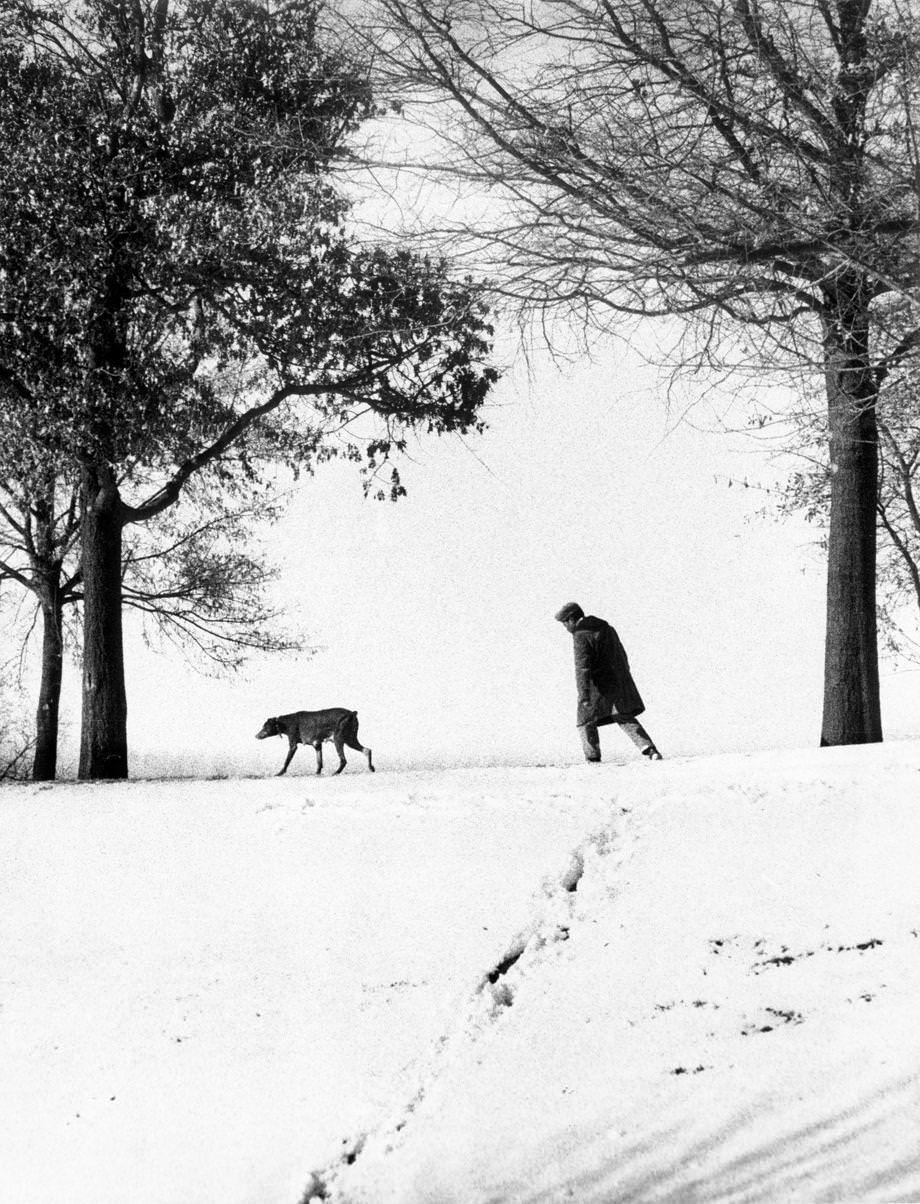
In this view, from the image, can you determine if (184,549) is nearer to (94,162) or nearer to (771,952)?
(94,162)

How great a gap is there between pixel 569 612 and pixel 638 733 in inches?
62.6

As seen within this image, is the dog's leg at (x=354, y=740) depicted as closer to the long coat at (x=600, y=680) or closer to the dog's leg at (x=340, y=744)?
the dog's leg at (x=340, y=744)

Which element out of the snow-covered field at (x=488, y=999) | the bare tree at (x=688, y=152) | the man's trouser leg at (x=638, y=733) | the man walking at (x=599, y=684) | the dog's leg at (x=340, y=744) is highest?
the bare tree at (x=688, y=152)

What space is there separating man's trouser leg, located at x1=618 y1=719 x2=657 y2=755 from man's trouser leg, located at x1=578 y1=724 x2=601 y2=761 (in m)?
0.33

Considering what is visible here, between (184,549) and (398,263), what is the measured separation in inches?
327

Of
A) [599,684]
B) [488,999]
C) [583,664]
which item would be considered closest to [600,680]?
[599,684]

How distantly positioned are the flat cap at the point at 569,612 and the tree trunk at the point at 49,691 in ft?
37.3

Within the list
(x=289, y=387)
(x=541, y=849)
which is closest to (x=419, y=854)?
(x=541, y=849)

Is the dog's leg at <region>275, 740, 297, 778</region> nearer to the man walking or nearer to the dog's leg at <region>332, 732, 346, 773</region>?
the dog's leg at <region>332, 732, 346, 773</region>

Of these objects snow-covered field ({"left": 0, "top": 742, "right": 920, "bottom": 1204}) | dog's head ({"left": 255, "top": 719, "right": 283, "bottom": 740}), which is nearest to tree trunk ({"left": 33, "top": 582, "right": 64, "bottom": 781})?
dog's head ({"left": 255, "top": 719, "right": 283, "bottom": 740})

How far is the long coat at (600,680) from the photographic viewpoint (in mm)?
12547

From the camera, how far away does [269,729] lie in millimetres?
15477

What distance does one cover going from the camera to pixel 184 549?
20.4 meters

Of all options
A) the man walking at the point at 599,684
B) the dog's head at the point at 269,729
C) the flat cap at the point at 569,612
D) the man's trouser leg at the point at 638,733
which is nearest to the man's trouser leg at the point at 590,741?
the man walking at the point at 599,684
